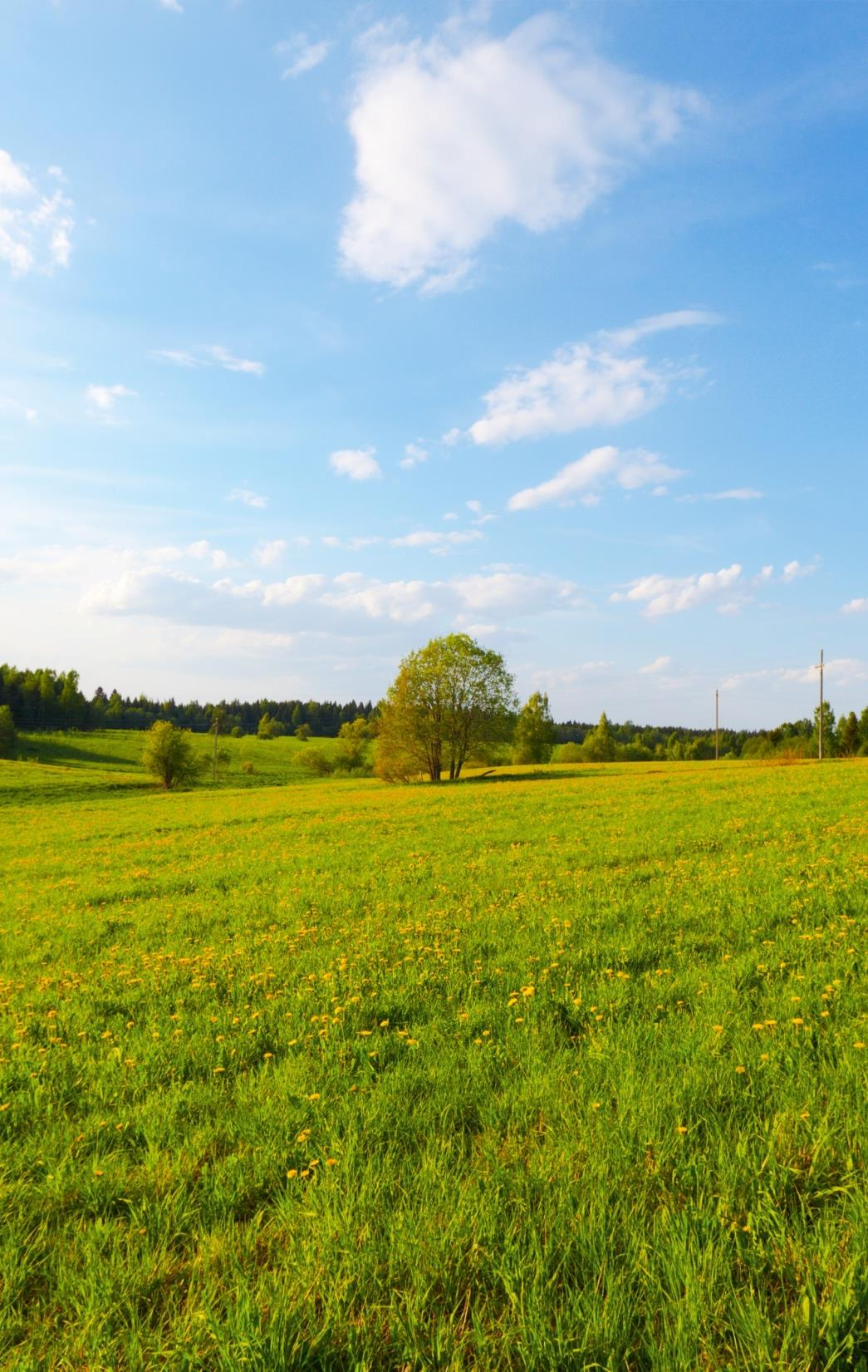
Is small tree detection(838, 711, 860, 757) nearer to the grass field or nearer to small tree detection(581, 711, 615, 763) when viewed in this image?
small tree detection(581, 711, 615, 763)

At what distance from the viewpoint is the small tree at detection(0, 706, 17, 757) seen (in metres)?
105

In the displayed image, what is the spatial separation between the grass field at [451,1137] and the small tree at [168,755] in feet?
241

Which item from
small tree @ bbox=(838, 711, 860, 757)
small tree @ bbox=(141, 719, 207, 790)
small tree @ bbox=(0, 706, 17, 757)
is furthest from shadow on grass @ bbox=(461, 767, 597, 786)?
small tree @ bbox=(0, 706, 17, 757)

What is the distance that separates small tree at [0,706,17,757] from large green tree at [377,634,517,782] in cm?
7666

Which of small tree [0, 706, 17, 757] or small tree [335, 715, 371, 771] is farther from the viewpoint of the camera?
small tree [335, 715, 371, 771]

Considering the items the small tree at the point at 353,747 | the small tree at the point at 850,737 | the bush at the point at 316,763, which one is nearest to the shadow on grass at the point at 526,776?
the small tree at the point at 353,747

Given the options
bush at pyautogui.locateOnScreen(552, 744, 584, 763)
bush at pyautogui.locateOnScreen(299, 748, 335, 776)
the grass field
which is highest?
the grass field

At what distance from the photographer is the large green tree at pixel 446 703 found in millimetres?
60031

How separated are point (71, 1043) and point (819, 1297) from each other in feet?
20.5

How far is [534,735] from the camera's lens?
98.3 m

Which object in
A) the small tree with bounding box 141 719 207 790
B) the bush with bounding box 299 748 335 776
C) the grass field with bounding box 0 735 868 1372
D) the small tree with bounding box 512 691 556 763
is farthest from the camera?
the bush with bounding box 299 748 335 776

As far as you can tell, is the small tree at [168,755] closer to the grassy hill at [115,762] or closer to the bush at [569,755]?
the grassy hill at [115,762]

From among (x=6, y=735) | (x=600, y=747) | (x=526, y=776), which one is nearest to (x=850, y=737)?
(x=600, y=747)

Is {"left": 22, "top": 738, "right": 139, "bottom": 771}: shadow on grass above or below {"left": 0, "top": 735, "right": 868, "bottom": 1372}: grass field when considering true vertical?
below
